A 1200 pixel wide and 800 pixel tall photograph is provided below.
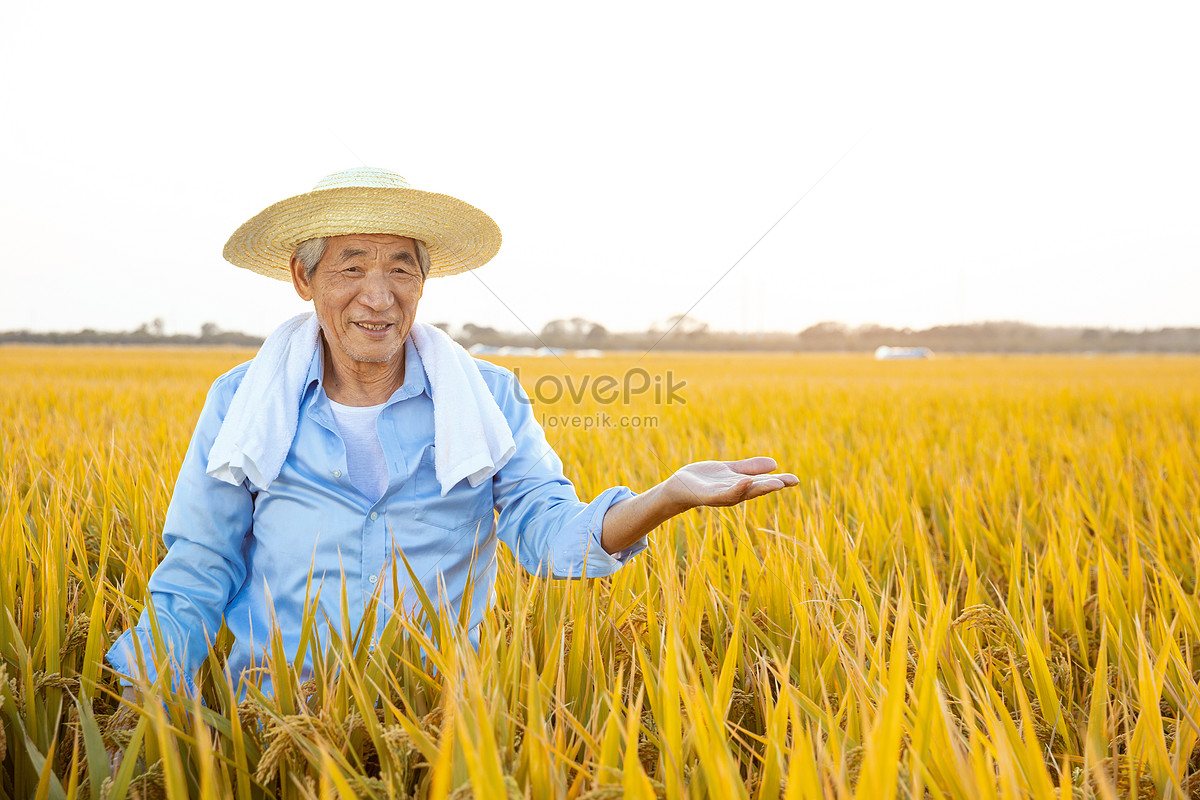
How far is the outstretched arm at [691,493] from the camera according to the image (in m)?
1.10

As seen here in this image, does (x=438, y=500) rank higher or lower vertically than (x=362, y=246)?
lower

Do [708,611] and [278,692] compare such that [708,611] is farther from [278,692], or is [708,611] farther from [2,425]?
[2,425]

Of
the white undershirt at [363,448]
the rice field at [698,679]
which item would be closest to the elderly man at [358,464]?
the white undershirt at [363,448]

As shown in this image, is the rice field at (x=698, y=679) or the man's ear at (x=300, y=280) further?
the man's ear at (x=300, y=280)

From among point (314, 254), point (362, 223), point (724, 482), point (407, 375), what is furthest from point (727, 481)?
point (314, 254)

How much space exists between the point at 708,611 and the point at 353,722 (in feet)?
2.41

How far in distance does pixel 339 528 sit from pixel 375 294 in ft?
1.61

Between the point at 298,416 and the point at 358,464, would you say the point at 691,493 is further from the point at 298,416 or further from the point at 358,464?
the point at 298,416

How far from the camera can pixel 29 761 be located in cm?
102

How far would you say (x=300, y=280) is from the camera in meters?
1.67

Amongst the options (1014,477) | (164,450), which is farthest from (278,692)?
(1014,477)

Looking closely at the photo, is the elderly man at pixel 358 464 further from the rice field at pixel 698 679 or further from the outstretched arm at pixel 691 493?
the rice field at pixel 698 679

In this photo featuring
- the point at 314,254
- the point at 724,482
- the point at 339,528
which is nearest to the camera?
the point at 724,482

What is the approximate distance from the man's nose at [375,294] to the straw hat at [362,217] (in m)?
0.10
